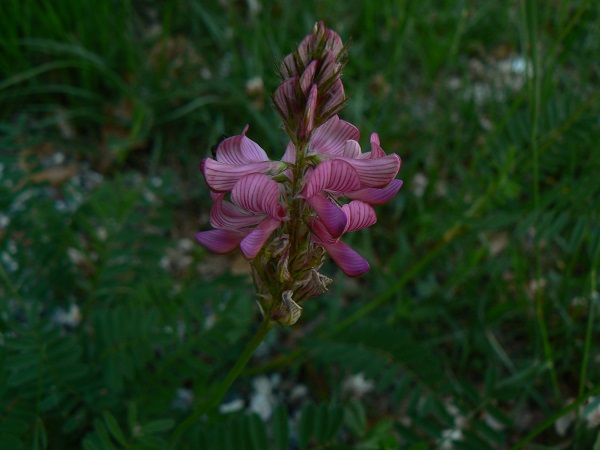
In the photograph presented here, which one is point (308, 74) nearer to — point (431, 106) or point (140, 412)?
point (140, 412)

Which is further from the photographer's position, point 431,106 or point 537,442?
point 431,106

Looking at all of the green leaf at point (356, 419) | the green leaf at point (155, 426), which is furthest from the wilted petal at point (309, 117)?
the green leaf at point (356, 419)

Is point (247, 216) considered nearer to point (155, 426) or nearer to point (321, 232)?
point (321, 232)

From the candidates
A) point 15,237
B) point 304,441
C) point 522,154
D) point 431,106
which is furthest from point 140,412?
point 431,106

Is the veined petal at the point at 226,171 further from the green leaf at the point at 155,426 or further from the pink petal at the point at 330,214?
the green leaf at the point at 155,426

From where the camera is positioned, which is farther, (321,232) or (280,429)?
(280,429)

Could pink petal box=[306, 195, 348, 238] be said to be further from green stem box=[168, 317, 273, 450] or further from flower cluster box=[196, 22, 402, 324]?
green stem box=[168, 317, 273, 450]

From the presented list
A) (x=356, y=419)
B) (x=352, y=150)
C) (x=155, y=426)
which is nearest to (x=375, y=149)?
(x=352, y=150)
